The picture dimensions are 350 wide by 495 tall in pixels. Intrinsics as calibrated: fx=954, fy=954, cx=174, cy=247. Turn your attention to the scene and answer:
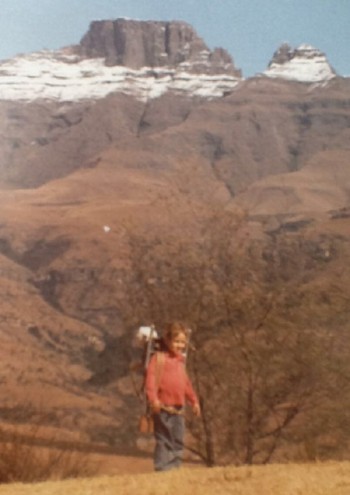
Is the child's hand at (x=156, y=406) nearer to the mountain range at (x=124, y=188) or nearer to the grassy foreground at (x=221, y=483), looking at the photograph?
the grassy foreground at (x=221, y=483)

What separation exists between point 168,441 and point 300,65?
184135 millimetres

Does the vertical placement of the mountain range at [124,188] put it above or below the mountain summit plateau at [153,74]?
below

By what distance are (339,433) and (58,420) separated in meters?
20.1

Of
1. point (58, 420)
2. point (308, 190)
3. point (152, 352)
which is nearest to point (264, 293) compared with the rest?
point (152, 352)

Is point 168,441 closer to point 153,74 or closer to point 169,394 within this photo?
point 169,394

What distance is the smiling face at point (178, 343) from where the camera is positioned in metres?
9.40

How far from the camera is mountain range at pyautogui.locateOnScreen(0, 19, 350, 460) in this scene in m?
20.3

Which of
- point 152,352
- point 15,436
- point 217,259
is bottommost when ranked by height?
point 15,436

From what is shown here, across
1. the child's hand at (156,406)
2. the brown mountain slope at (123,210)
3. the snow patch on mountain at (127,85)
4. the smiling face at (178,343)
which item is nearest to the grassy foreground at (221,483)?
the child's hand at (156,406)

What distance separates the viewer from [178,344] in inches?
372

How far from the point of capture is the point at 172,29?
A: 655 ft

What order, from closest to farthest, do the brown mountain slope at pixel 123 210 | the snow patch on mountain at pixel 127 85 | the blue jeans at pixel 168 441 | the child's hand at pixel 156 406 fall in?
the child's hand at pixel 156 406
the blue jeans at pixel 168 441
the brown mountain slope at pixel 123 210
the snow patch on mountain at pixel 127 85

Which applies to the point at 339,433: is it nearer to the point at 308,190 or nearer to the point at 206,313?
the point at 206,313

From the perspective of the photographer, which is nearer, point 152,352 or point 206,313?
point 152,352
